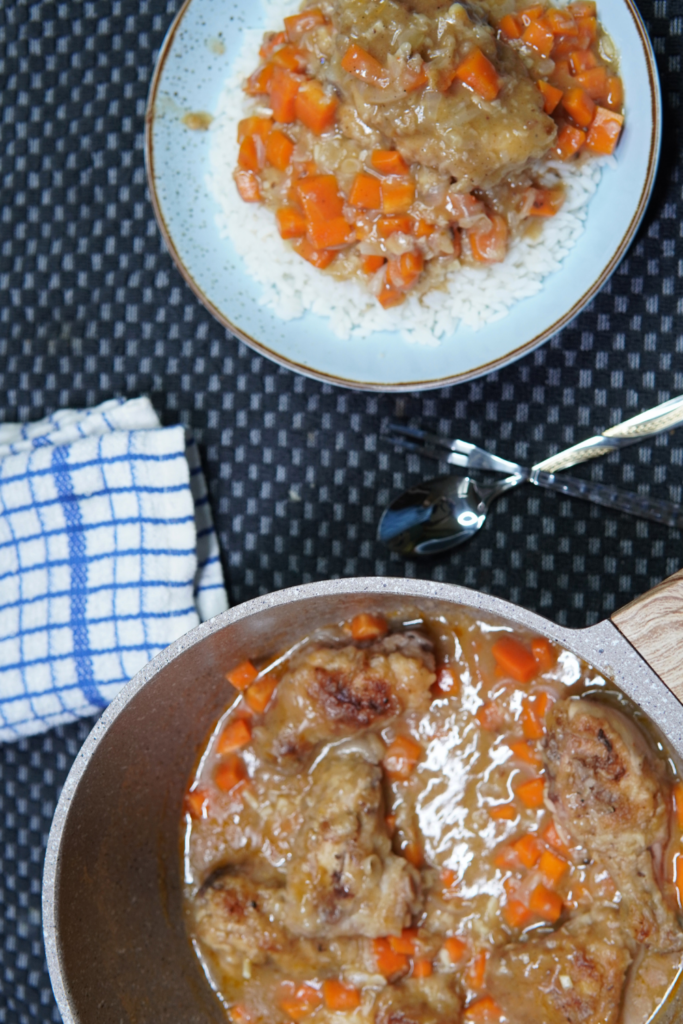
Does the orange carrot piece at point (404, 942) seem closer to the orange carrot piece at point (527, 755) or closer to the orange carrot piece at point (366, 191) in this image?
the orange carrot piece at point (527, 755)

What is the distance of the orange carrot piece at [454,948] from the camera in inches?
92.4

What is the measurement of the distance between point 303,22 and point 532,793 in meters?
2.18

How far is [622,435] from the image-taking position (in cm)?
257

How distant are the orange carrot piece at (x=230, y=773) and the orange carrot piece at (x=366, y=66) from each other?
5.98ft

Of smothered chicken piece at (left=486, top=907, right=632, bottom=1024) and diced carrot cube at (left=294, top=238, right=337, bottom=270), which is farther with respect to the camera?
diced carrot cube at (left=294, top=238, right=337, bottom=270)

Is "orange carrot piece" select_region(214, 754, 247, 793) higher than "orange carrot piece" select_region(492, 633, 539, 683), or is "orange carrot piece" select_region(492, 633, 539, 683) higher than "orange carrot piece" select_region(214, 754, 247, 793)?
"orange carrot piece" select_region(492, 633, 539, 683)


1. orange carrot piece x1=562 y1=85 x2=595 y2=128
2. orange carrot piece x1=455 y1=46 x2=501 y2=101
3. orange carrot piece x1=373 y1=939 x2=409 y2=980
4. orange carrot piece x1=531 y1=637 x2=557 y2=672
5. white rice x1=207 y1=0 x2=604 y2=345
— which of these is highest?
orange carrot piece x1=455 y1=46 x2=501 y2=101

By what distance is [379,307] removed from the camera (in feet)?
Result: 8.32

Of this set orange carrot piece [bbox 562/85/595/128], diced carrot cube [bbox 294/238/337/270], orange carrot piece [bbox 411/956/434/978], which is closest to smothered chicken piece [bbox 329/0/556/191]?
orange carrot piece [bbox 562/85/595/128]

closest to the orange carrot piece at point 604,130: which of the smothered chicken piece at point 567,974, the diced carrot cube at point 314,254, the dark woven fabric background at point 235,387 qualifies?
the dark woven fabric background at point 235,387

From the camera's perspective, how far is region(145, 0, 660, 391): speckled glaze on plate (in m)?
2.36

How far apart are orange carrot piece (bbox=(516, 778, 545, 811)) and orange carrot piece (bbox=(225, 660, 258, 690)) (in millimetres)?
770

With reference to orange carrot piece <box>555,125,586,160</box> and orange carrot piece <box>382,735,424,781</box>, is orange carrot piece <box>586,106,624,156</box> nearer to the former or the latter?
orange carrot piece <box>555,125,586,160</box>

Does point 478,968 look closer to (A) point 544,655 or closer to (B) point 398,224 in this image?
(A) point 544,655
